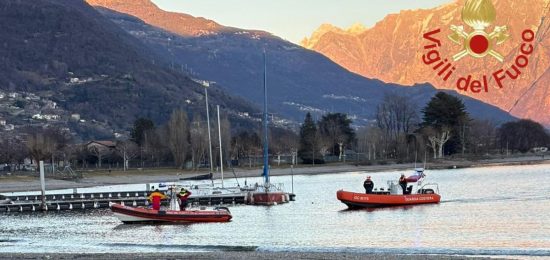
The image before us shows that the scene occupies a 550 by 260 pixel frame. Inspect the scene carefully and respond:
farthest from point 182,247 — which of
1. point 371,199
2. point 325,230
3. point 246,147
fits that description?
point 246,147

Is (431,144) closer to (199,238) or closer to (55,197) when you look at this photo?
(55,197)

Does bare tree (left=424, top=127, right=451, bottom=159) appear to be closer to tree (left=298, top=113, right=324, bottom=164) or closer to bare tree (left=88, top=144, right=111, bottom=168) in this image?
tree (left=298, top=113, right=324, bottom=164)

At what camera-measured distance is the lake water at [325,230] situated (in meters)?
50.7

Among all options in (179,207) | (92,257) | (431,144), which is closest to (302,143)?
(431,144)

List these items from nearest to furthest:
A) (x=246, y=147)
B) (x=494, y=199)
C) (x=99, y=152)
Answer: (x=494, y=199) → (x=99, y=152) → (x=246, y=147)

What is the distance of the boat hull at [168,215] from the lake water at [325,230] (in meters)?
0.94

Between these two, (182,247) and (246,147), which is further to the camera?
(246,147)

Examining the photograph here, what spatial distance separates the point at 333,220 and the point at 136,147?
4615 inches

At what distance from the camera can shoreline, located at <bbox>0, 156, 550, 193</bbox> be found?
13070 cm

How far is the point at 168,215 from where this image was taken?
2726 inches

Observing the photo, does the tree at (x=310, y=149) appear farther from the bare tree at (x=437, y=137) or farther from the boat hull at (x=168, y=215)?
the boat hull at (x=168, y=215)

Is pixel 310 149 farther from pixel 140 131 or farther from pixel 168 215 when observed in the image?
pixel 168 215

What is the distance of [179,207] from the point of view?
72.3 m

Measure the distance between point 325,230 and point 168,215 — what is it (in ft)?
42.9
